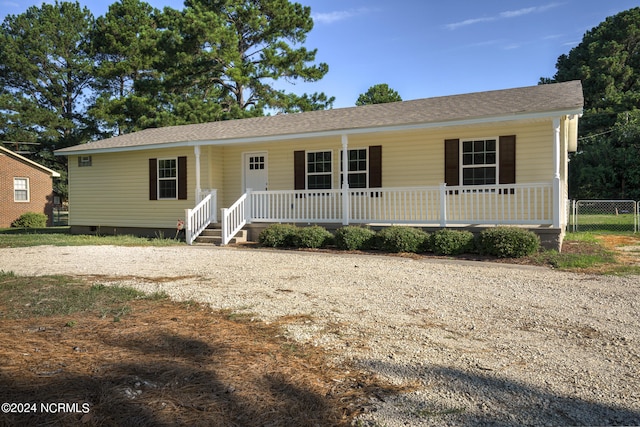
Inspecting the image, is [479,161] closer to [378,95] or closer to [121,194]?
[121,194]

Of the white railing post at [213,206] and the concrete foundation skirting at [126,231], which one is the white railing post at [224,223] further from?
the concrete foundation skirting at [126,231]

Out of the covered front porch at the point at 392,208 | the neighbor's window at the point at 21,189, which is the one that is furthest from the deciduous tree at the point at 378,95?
the covered front porch at the point at 392,208

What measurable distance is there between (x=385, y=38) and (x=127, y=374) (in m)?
18.2

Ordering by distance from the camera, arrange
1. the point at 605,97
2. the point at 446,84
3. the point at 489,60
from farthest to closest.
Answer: the point at 605,97
the point at 446,84
the point at 489,60

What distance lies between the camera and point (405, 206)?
11328 millimetres

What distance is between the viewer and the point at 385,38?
18797 mm

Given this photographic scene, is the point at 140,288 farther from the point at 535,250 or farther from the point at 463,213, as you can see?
the point at 463,213

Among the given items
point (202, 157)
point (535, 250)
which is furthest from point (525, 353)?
point (202, 157)

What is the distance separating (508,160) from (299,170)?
18.8 feet

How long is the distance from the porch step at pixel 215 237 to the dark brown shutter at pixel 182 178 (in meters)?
2.08

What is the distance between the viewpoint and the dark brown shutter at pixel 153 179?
1531cm

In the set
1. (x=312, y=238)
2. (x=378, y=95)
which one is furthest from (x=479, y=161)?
(x=378, y=95)

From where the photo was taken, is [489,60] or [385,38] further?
[489,60]

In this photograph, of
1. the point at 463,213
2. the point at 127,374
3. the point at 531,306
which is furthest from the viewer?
the point at 463,213
